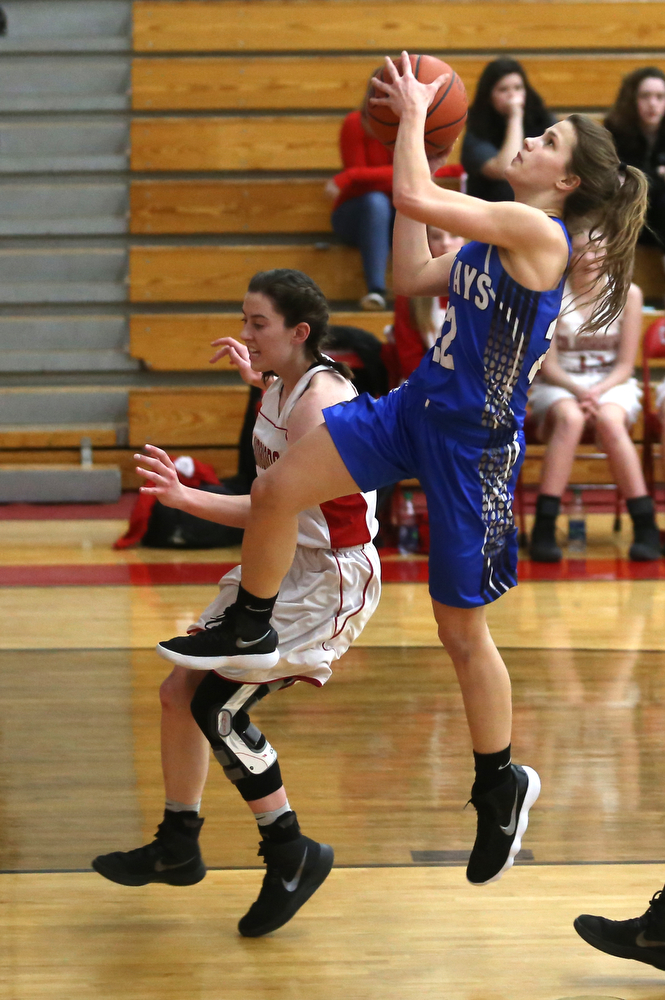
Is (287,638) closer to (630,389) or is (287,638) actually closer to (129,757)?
(129,757)

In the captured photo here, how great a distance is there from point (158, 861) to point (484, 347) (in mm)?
1052

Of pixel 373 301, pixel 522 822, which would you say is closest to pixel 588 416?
pixel 373 301

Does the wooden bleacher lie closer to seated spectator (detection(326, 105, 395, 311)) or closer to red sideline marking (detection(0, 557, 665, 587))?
seated spectator (detection(326, 105, 395, 311))

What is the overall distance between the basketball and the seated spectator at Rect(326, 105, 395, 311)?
144 inches

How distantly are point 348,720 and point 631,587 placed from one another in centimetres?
190

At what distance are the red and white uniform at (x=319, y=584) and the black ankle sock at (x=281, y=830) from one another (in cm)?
25

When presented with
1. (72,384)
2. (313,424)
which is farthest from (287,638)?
(72,384)

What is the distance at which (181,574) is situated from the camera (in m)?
4.67

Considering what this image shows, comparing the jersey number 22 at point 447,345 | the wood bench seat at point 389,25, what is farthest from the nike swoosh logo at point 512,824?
the wood bench seat at point 389,25

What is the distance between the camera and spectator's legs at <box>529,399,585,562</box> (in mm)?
4953

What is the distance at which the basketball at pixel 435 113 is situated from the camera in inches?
95.0

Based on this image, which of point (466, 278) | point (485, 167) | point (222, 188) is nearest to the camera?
point (466, 278)

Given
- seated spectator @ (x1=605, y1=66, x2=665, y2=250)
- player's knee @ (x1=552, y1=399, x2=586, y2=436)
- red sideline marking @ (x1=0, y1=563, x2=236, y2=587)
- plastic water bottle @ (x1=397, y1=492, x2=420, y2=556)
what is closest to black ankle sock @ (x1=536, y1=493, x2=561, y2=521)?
player's knee @ (x1=552, y1=399, x2=586, y2=436)

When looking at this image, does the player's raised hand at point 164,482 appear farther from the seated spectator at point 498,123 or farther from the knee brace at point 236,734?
the seated spectator at point 498,123
